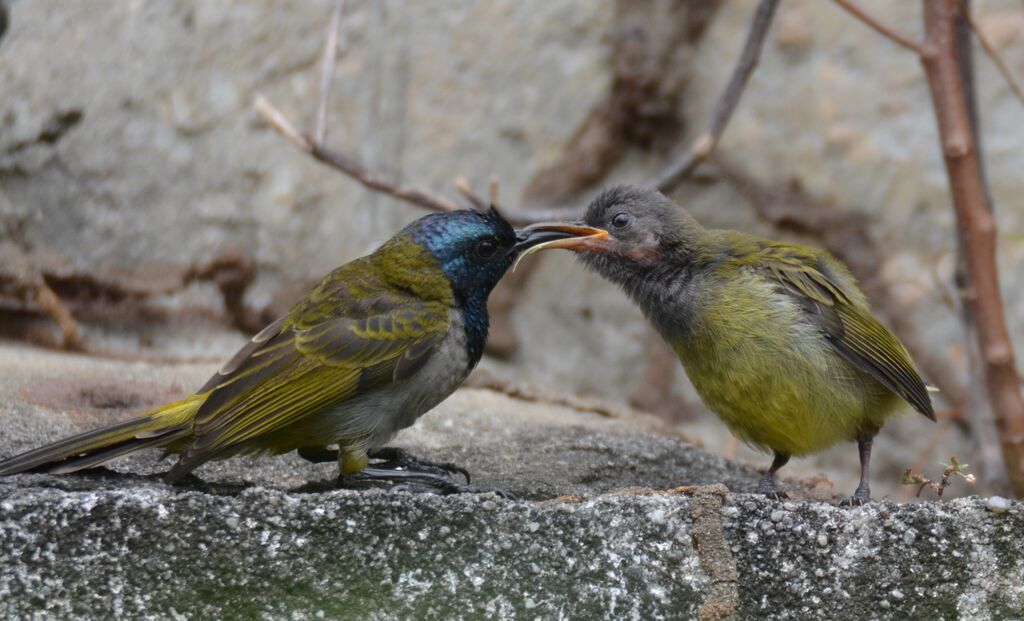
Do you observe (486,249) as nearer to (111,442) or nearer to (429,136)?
(111,442)

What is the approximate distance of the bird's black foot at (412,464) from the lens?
12.1ft

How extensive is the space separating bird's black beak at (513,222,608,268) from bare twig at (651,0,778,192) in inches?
30.7

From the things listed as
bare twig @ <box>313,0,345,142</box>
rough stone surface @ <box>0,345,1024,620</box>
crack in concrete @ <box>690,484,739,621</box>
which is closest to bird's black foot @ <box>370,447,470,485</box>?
rough stone surface @ <box>0,345,1024,620</box>

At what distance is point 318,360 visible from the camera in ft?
11.6

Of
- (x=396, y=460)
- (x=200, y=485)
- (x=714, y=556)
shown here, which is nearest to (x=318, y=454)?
(x=396, y=460)

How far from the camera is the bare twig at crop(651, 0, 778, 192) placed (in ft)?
16.6

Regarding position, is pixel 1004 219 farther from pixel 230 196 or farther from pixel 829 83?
pixel 230 196

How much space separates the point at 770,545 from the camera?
8.82ft

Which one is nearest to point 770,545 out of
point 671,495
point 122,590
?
point 671,495

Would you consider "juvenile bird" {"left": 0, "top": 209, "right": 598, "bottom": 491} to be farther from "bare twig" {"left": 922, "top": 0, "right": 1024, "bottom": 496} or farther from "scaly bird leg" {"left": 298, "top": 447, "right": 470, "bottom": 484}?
"bare twig" {"left": 922, "top": 0, "right": 1024, "bottom": 496}

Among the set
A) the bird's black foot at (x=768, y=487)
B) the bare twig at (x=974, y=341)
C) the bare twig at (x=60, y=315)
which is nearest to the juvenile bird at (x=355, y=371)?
the bird's black foot at (x=768, y=487)

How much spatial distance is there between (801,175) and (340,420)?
3.02 m

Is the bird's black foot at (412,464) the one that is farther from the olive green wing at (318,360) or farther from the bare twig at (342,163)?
the bare twig at (342,163)

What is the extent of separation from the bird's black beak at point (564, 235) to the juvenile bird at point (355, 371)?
19cm
